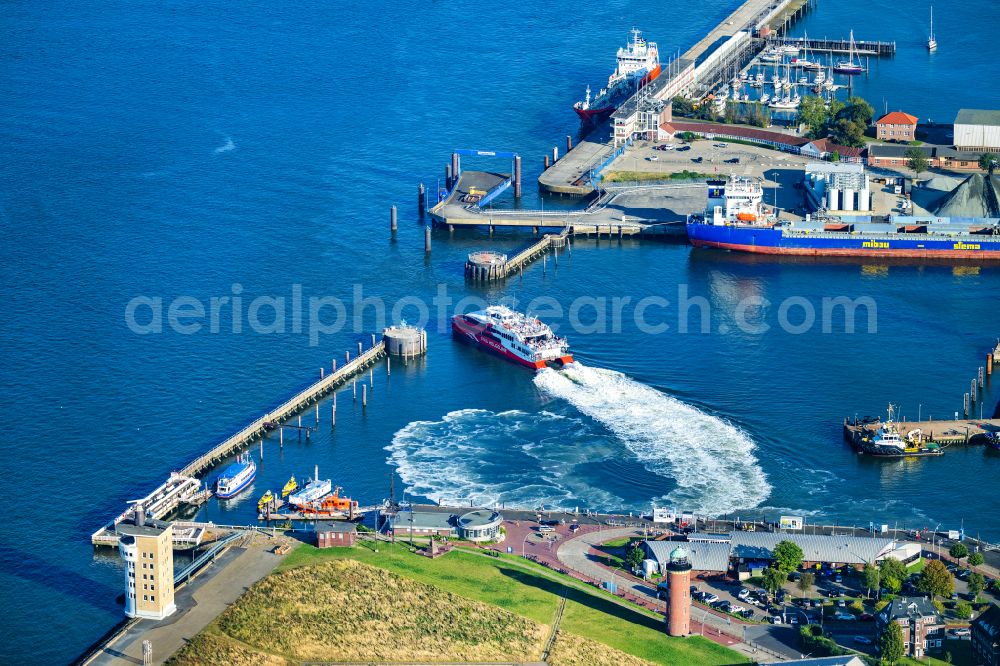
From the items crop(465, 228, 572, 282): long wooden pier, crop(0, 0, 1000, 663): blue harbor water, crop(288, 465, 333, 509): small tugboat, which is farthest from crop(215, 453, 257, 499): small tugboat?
crop(465, 228, 572, 282): long wooden pier

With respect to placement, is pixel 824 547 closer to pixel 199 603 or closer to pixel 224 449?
pixel 199 603

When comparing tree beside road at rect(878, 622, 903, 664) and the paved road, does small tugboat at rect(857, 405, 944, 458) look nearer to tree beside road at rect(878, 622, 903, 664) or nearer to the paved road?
tree beside road at rect(878, 622, 903, 664)

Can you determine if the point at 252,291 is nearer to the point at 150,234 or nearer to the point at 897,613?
the point at 150,234

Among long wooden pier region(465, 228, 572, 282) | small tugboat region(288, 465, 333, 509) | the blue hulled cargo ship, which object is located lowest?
small tugboat region(288, 465, 333, 509)

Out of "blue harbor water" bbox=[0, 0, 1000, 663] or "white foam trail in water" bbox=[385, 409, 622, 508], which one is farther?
"white foam trail in water" bbox=[385, 409, 622, 508]

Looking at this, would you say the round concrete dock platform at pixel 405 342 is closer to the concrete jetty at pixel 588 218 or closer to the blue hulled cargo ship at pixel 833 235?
the concrete jetty at pixel 588 218

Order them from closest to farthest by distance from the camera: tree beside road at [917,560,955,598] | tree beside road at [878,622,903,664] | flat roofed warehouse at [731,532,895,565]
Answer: tree beside road at [878,622,903,664] → tree beside road at [917,560,955,598] → flat roofed warehouse at [731,532,895,565]

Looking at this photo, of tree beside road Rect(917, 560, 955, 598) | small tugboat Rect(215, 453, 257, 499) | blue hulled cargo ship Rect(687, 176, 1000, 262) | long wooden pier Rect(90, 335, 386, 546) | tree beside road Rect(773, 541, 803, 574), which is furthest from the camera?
blue hulled cargo ship Rect(687, 176, 1000, 262)
